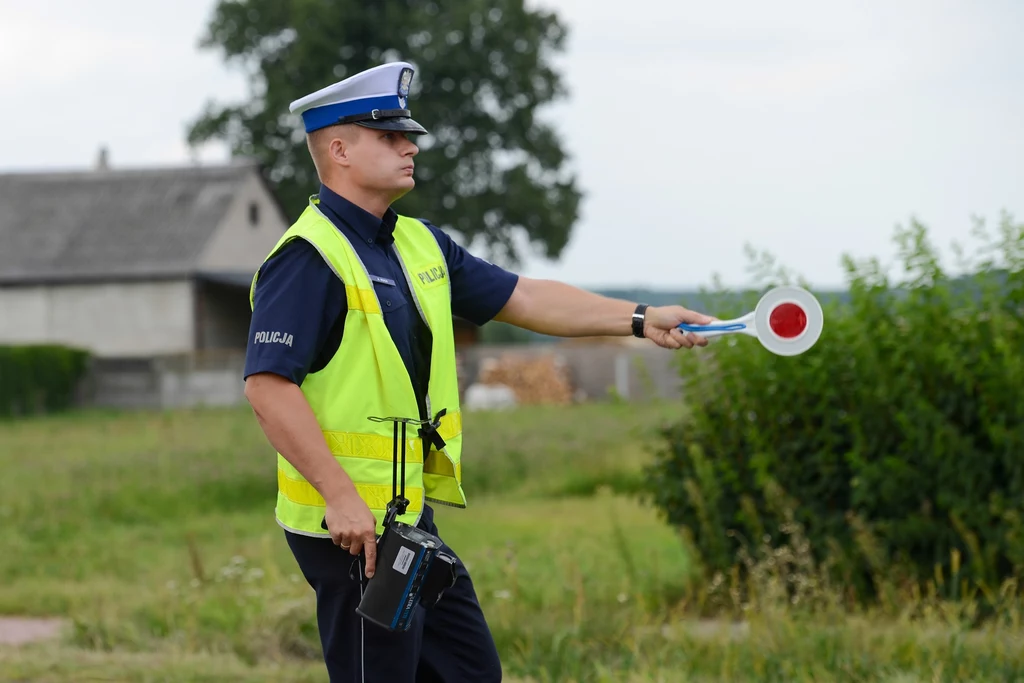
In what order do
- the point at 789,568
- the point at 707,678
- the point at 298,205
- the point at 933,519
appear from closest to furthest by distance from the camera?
the point at 707,678
the point at 933,519
the point at 789,568
the point at 298,205

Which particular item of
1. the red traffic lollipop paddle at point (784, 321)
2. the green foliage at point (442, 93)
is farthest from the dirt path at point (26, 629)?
the green foliage at point (442, 93)

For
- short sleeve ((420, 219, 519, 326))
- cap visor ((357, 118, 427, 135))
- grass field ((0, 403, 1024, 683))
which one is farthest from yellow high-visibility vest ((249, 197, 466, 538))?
grass field ((0, 403, 1024, 683))

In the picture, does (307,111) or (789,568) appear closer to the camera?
(307,111)

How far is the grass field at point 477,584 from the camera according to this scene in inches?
233

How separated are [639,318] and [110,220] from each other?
33.0 m

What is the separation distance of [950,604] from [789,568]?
4.18ft

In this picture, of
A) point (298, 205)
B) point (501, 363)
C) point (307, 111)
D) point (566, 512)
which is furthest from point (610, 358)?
point (307, 111)

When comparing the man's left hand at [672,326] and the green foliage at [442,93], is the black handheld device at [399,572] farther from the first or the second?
the green foliage at [442,93]

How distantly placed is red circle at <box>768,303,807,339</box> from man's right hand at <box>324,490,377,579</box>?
4.36 ft

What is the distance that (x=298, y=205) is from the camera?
42.8 metres

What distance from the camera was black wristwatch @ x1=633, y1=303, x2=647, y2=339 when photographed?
4336 mm

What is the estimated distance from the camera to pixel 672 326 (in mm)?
4289

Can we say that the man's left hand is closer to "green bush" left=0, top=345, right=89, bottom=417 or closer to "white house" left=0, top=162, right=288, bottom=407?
"green bush" left=0, top=345, right=89, bottom=417

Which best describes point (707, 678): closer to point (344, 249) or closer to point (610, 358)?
point (344, 249)
